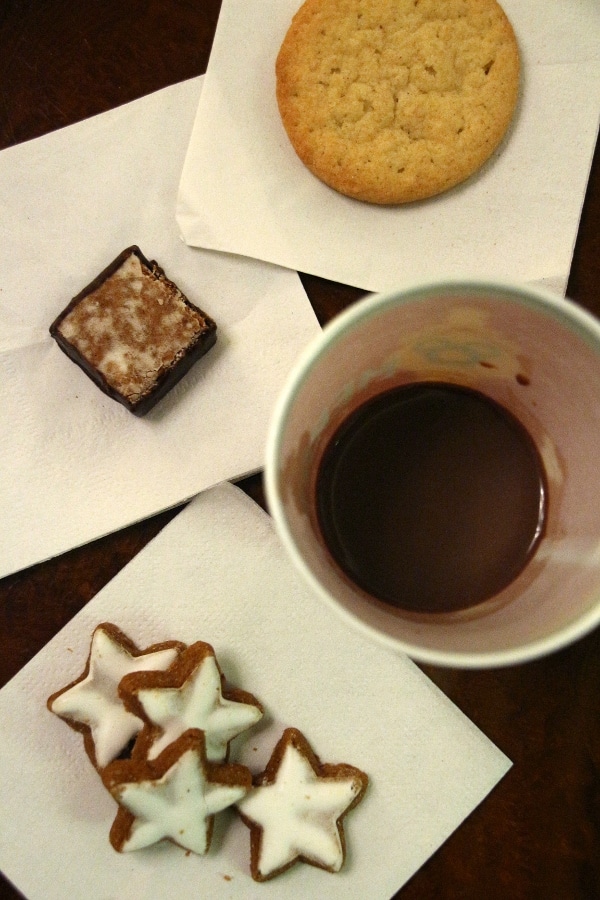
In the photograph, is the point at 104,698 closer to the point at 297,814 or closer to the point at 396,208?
the point at 297,814

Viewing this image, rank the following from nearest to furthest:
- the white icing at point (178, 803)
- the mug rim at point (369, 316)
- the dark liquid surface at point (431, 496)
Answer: the mug rim at point (369, 316)
the dark liquid surface at point (431, 496)
the white icing at point (178, 803)

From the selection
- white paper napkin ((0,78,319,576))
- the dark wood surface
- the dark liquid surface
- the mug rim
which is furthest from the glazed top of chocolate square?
the mug rim

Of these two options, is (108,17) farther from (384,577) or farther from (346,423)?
(384,577)

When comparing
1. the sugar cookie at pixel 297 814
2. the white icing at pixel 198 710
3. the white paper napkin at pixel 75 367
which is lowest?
the sugar cookie at pixel 297 814

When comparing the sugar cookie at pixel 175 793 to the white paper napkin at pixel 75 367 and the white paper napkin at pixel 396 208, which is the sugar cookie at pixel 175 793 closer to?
the white paper napkin at pixel 75 367

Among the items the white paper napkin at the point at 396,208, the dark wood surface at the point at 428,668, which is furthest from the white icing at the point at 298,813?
the white paper napkin at the point at 396,208

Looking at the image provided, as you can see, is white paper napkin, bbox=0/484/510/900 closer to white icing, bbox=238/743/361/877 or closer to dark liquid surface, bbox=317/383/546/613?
white icing, bbox=238/743/361/877
